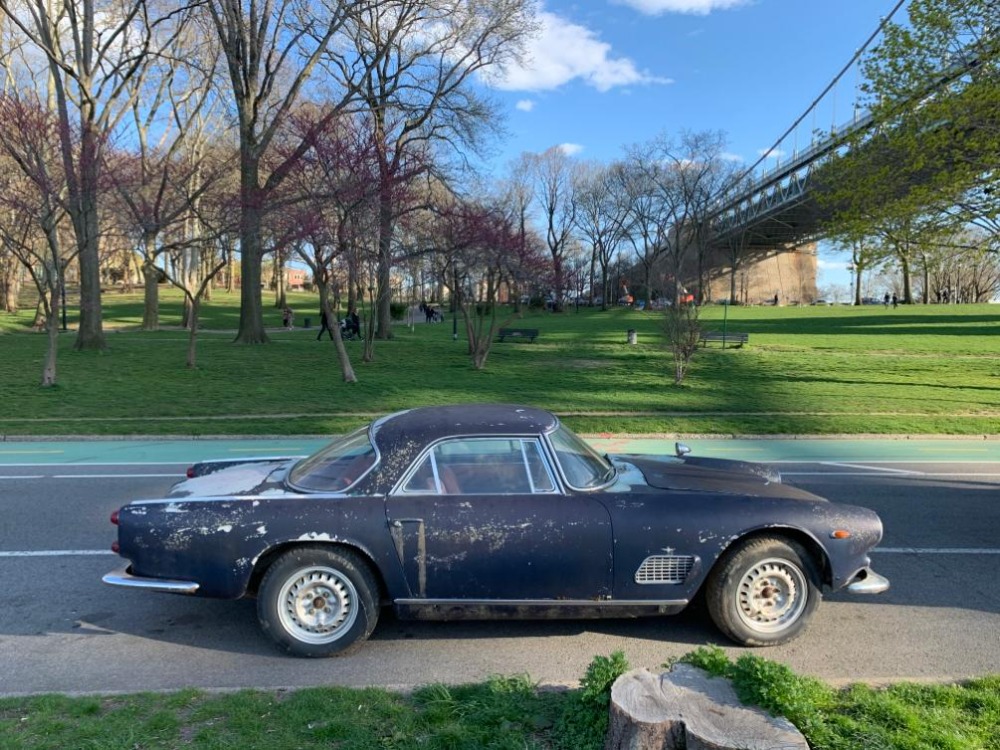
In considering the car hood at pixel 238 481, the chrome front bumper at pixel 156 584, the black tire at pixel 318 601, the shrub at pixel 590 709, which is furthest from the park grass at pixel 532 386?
the shrub at pixel 590 709

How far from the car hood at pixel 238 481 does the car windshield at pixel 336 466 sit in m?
0.13

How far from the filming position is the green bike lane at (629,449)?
997 cm

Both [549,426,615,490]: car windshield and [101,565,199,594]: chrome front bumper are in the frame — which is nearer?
[101,565,199,594]: chrome front bumper

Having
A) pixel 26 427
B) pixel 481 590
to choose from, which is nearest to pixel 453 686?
pixel 481 590

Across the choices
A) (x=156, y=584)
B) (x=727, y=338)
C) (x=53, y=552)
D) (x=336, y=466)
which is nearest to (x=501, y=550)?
(x=336, y=466)

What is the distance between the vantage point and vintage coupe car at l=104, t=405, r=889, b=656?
3816 mm

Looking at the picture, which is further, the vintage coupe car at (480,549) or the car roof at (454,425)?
the car roof at (454,425)

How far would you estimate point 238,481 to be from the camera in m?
4.41

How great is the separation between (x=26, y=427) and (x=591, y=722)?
1282cm

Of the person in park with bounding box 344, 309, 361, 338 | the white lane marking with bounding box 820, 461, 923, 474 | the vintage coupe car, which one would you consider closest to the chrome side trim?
the vintage coupe car

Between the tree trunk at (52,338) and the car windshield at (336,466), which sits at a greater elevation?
the tree trunk at (52,338)

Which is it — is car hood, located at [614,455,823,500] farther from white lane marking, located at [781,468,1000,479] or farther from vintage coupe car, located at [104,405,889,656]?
white lane marking, located at [781,468,1000,479]

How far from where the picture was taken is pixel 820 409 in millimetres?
14492

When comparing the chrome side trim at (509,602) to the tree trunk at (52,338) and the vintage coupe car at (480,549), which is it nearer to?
the vintage coupe car at (480,549)
